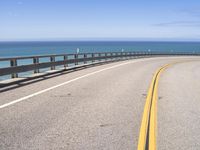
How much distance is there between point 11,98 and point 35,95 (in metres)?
0.96

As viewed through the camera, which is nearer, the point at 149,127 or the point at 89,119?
the point at 149,127

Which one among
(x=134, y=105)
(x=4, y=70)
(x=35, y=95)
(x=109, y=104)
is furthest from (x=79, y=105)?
(x=4, y=70)

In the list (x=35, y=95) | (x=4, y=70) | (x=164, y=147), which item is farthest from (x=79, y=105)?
(x=4, y=70)

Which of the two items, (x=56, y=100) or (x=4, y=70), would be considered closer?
(x=56, y=100)

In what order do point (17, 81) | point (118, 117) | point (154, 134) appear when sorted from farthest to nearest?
point (17, 81)
point (118, 117)
point (154, 134)

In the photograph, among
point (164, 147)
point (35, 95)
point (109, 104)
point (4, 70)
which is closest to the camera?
point (164, 147)

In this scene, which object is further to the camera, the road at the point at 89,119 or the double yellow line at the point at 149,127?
the road at the point at 89,119

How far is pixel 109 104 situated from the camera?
10188 mm

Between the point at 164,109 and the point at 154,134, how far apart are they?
9.26 feet

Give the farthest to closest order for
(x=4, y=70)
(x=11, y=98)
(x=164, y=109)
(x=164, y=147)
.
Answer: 1. (x=4, y=70)
2. (x=11, y=98)
3. (x=164, y=109)
4. (x=164, y=147)

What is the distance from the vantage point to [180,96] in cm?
1208

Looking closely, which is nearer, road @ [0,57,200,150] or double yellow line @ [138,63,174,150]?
double yellow line @ [138,63,174,150]

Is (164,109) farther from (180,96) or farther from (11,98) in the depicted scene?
(11,98)

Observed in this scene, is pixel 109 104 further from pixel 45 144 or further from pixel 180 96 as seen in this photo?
pixel 45 144
